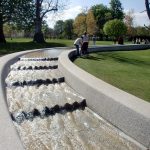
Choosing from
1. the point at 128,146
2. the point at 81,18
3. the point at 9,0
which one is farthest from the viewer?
the point at 81,18

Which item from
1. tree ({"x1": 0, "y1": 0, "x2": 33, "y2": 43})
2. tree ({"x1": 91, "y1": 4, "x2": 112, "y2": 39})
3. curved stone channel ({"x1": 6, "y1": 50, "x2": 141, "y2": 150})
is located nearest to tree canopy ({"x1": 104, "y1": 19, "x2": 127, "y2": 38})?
tree ({"x1": 91, "y1": 4, "x2": 112, "y2": 39})

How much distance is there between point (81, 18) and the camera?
295ft

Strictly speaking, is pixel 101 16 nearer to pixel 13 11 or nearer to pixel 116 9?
pixel 116 9

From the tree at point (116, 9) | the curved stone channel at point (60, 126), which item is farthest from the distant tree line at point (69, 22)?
the curved stone channel at point (60, 126)

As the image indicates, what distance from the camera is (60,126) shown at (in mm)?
7430

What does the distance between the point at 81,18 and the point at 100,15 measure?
26.7 meters

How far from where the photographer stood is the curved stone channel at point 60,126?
20.9ft

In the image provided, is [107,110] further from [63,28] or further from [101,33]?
[63,28]

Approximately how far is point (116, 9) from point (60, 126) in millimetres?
113114

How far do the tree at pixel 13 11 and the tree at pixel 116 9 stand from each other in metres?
73.5

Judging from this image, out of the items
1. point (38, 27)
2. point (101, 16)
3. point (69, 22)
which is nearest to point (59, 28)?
point (69, 22)

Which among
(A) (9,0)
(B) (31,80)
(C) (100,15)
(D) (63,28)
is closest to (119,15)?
(C) (100,15)

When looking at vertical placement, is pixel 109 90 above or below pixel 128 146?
above

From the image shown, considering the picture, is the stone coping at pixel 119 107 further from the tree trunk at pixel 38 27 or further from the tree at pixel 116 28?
the tree at pixel 116 28
